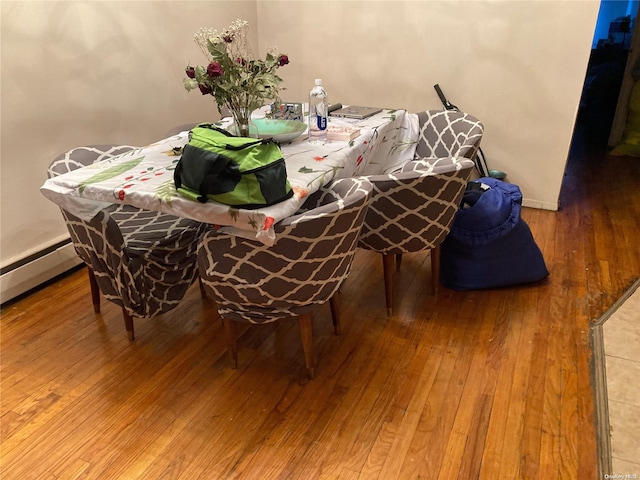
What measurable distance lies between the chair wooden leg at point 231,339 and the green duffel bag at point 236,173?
2.02ft

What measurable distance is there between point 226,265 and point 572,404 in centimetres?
139

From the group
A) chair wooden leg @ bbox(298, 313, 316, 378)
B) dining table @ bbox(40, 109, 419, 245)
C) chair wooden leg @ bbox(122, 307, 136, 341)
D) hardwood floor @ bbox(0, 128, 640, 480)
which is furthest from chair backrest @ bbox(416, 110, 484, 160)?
chair wooden leg @ bbox(122, 307, 136, 341)

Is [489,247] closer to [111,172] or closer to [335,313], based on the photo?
[335,313]

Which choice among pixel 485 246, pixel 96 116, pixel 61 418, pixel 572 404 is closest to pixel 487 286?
pixel 485 246

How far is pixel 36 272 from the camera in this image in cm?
269

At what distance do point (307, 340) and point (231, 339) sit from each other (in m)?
0.32

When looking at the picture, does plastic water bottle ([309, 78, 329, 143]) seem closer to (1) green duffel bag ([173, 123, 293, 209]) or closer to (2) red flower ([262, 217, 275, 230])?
(1) green duffel bag ([173, 123, 293, 209])

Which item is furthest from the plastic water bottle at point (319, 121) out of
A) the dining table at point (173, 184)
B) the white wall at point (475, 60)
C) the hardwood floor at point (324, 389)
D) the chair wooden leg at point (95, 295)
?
the white wall at point (475, 60)

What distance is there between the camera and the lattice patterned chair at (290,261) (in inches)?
65.9

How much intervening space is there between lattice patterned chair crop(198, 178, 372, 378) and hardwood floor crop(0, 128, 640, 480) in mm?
345

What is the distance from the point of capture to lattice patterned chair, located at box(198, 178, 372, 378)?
1.67 meters

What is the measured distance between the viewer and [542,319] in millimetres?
2438

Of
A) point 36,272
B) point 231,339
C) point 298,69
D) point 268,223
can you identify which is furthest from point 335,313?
point 298,69

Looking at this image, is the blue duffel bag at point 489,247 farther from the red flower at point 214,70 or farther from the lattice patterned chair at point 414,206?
the red flower at point 214,70
